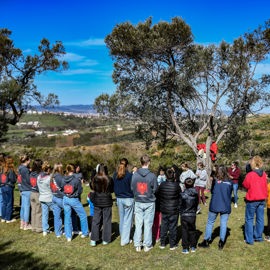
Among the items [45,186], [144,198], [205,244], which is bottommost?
[205,244]

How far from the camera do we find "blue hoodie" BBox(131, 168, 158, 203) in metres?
7.50

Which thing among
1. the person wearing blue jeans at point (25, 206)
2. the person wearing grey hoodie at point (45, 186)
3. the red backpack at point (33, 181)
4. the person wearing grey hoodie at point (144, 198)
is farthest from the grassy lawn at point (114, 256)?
the red backpack at point (33, 181)

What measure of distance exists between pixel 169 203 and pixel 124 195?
112 cm

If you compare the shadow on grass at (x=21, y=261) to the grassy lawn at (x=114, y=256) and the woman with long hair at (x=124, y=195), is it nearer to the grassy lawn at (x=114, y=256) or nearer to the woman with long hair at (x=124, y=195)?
the grassy lawn at (x=114, y=256)

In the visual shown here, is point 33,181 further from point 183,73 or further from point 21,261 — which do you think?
point 183,73

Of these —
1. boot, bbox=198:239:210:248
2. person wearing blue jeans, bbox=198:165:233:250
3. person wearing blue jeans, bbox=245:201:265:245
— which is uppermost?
person wearing blue jeans, bbox=198:165:233:250

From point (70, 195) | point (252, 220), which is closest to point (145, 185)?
point (70, 195)

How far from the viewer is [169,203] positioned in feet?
24.6

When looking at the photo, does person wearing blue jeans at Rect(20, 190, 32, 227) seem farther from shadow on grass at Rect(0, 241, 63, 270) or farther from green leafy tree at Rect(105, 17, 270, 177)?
green leafy tree at Rect(105, 17, 270, 177)

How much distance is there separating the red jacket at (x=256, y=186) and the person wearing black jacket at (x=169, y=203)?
1.72 meters

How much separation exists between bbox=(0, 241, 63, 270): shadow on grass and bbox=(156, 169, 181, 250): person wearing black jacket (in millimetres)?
2531

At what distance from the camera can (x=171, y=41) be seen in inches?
569

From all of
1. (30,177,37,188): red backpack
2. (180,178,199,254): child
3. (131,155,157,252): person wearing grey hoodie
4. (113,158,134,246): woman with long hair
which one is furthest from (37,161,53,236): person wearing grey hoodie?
(180,178,199,254): child

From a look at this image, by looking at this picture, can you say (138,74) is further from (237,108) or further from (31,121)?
(31,121)
